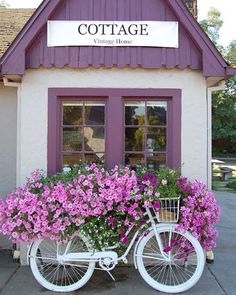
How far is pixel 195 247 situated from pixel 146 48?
2.79 metres

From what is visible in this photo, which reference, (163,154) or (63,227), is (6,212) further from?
(163,154)

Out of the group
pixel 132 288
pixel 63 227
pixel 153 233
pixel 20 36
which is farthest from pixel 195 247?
pixel 20 36

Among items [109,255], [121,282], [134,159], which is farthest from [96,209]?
[134,159]

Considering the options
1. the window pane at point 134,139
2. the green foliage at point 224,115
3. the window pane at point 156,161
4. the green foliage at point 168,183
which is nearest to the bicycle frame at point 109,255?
the green foliage at point 168,183

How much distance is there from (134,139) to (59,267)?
2078 mm

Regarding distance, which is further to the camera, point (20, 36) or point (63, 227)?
point (20, 36)

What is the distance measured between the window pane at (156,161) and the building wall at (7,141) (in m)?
2.25

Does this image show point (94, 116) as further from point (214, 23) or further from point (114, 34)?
point (214, 23)

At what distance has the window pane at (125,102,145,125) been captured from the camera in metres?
5.99

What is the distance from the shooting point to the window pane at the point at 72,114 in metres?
6.00

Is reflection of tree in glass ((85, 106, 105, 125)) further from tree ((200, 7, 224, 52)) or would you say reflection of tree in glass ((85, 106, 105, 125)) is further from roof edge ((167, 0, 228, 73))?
tree ((200, 7, 224, 52))

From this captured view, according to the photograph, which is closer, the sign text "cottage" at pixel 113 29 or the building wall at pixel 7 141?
the sign text "cottage" at pixel 113 29

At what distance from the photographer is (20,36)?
5551 mm

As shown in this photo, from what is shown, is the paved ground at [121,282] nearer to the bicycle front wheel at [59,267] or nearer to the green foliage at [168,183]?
the bicycle front wheel at [59,267]
